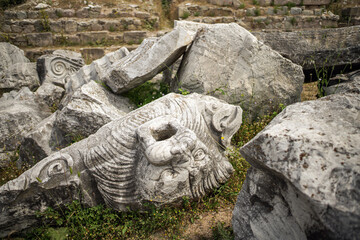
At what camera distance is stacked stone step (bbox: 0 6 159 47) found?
8.84m

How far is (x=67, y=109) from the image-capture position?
329 cm

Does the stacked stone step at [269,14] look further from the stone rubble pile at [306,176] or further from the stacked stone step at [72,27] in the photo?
the stone rubble pile at [306,176]

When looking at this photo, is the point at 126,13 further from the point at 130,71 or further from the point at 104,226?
the point at 104,226

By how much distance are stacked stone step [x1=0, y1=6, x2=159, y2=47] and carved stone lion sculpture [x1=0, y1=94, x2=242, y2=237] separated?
7456 millimetres

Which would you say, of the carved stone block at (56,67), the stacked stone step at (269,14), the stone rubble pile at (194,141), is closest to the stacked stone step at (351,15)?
the stacked stone step at (269,14)

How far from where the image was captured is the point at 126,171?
7.82 feet

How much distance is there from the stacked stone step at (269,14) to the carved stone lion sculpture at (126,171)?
8437 millimetres

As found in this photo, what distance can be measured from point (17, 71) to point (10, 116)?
2439mm

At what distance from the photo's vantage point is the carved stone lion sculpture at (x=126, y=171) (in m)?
2.21

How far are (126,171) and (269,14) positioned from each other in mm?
10313

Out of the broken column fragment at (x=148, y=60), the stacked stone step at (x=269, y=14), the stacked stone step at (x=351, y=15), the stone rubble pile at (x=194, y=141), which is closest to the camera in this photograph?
the stone rubble pile at (x=194, y=141)

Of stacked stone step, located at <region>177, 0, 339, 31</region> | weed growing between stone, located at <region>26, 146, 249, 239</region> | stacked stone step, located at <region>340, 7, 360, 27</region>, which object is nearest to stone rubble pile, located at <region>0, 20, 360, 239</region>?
weed growing between stone, located at <region>26, 146, 249, 239</region>

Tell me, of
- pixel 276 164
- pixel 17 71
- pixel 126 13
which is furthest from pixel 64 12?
pixel 276 164

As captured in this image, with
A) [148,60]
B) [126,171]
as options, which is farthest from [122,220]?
[148,60]
